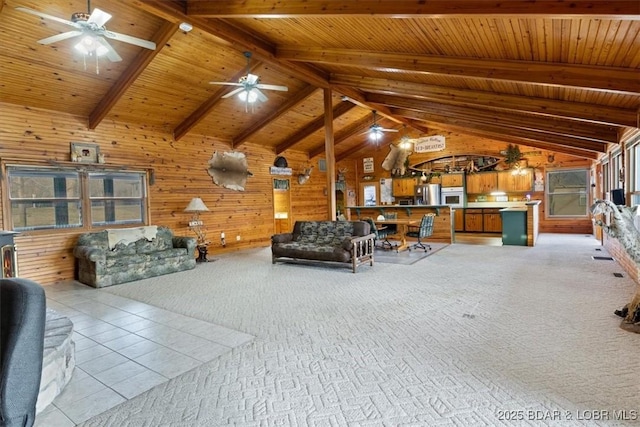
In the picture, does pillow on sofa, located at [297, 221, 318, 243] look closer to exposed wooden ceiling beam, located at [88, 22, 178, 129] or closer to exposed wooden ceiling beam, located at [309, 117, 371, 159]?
exposed wooden ceiling beam, located at [88, 22, 178, 129]

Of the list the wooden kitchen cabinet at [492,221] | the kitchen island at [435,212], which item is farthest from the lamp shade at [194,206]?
the wooden kitchen cabinet at [492,221]

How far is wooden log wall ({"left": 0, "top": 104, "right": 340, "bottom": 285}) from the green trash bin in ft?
18.9

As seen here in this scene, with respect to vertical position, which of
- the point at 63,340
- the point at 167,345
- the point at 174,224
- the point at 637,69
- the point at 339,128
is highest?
the point at 339,128

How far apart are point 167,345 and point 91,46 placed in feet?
10.4

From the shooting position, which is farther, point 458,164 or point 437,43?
point 458,164

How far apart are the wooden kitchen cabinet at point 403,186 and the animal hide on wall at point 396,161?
30 centimetres

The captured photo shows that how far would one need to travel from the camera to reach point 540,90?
4398 millimetres

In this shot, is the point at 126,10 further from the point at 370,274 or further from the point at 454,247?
the point at 454,247

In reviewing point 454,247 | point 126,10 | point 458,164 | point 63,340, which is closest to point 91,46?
point 126,10

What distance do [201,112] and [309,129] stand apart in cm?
342

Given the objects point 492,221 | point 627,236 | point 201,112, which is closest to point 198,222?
point 201,112

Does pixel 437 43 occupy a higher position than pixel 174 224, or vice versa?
pixel 437 43

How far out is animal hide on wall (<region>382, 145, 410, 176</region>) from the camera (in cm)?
1197

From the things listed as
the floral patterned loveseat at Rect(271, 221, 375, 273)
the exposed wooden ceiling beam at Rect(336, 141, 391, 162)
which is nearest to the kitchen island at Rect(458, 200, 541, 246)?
the exposed wooden ceiling beam at Rect(336, 141, 391, 162)
